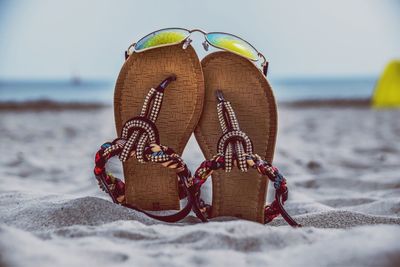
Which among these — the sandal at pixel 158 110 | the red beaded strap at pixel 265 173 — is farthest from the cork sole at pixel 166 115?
the red beaded strap at pixel 265 173

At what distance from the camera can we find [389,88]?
5.42 meters

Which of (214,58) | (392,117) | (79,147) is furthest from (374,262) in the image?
(392,117)

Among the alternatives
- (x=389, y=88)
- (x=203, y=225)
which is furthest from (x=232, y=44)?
(x=389, y=88)

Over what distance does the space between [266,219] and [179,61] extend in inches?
15.8

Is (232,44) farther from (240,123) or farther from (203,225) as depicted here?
(203,225)

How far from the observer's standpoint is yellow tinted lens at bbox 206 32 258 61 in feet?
3.63

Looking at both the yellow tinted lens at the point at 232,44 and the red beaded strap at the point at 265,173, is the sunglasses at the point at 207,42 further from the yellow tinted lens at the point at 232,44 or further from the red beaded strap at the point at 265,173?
the red beaded strap at the point at 265,173

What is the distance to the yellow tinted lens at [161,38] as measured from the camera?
1109 millimetres

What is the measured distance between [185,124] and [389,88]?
481 cm

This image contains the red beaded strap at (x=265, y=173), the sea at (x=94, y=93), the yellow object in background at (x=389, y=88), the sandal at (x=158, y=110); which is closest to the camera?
the red beaded strap at (x=265, y=173)

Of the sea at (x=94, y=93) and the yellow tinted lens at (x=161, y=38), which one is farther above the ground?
the sea at (x=94, y=93)

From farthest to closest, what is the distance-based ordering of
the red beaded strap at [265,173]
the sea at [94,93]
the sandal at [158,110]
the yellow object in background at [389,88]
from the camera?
the sea at [94,93] < the yellow object in background at [389,88] < the sandal at [158,110] < the red beaded strap at [265,173]

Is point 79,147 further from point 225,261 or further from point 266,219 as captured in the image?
point 225,261

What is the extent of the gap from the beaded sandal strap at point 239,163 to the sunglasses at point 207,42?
0.15m
